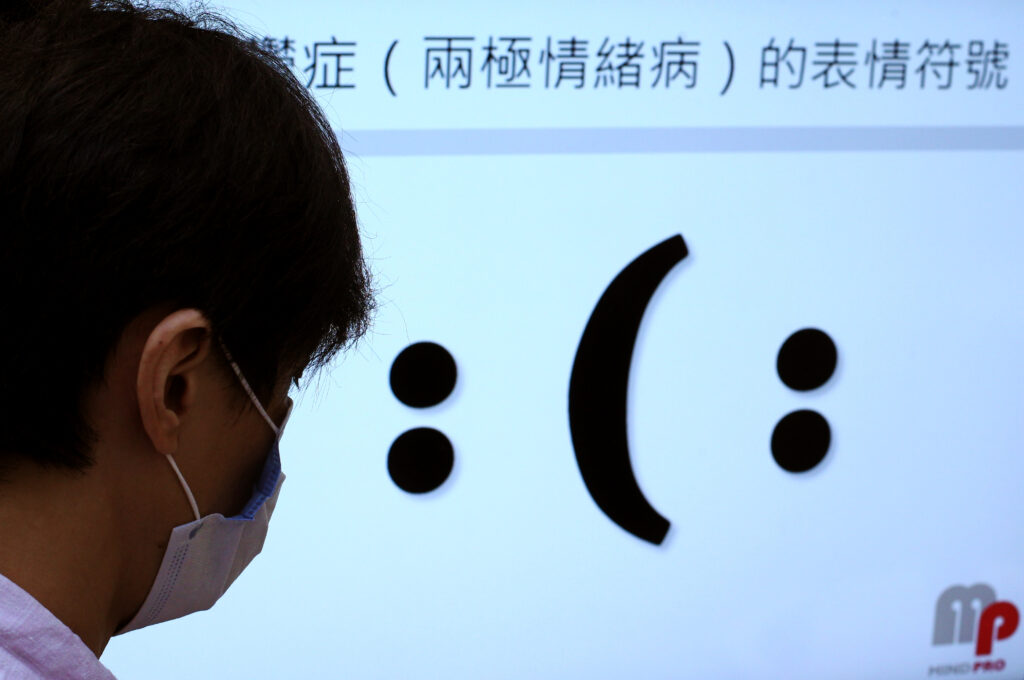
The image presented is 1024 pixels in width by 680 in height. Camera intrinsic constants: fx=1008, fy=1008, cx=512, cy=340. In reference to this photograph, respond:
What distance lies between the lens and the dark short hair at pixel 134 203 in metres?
0.57

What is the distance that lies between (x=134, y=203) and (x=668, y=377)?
870 millimetres

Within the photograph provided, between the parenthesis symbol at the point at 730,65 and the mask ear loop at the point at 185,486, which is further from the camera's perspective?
the parenthesis symbol at the point at 730,65

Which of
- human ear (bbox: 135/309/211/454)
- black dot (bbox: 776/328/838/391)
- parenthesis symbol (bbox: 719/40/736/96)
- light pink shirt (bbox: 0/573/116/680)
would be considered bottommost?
light pink shirt (bbox: 0/573/116/680)

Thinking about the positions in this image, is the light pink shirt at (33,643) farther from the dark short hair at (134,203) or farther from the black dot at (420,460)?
the black dot at (420,460)

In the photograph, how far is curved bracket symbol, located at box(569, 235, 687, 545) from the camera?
4.22ft

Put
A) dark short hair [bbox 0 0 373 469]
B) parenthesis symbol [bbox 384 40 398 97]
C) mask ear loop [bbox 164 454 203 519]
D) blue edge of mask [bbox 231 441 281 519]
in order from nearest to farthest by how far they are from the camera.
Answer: dark short hair [bbox 0 0 373 469]
mask ear loop [bbox 164 454 203 519]
blue edge of mask [bbox 231 441 281 519]
parenthesis symbol [bbox 384 40 398 97]

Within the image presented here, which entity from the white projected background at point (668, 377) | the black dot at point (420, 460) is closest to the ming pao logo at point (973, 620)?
the white projected background at point (668, 377)

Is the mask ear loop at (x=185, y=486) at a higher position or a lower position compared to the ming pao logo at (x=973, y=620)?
higher

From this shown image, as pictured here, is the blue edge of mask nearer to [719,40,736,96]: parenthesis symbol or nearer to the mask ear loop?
the mask ear loop

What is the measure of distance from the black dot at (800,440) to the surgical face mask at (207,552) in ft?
2.54

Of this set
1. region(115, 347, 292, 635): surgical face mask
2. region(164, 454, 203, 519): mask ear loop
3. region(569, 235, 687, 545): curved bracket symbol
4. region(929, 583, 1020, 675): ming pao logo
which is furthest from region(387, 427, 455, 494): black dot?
region(929, 583, 1020, 675): ming pao logo

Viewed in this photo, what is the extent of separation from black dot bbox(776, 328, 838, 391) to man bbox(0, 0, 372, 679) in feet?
2.65

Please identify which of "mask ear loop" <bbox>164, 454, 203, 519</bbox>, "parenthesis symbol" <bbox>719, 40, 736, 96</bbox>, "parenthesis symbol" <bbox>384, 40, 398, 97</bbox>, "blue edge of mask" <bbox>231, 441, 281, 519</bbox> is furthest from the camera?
"parenthesis symbol" <bbox>719, 40, 736, 96</bbox>

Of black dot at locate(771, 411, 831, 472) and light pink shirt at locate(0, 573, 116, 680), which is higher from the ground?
black dot at locate(771, 411, 831, 472)
